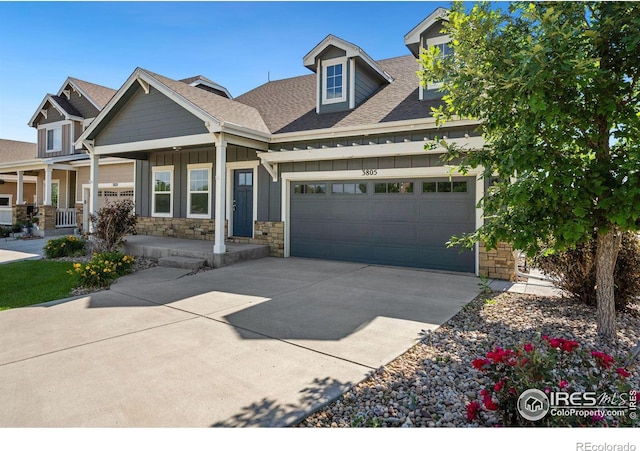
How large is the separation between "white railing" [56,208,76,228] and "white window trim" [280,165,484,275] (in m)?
12.2

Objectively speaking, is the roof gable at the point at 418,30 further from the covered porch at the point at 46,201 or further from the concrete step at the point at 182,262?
the covered porch at the point at 46,201

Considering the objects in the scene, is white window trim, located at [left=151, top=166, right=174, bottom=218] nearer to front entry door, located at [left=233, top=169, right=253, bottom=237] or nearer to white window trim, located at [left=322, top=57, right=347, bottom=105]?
front entry door, located at [left=233, top=169, right=253, bottom=237]

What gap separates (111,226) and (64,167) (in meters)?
9.24

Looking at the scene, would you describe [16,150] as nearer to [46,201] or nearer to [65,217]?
[65,217]

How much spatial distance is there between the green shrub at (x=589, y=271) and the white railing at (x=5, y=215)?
21.7 m

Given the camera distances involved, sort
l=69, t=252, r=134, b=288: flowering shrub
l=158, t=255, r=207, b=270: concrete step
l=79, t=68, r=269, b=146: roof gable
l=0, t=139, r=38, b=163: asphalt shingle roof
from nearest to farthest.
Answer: l=69, t=252, r=134, b=288: flowering shrub → l=158, t=255, r=207, b=270: concrete step → l=79, t=68, r=269, b=146: roof gable → l=0, t=139, r=38, b=163: asphalt shingle roof

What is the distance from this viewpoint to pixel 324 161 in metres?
10.2

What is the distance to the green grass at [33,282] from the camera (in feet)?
21.0

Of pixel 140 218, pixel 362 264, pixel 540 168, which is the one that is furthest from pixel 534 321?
pixel 140 218

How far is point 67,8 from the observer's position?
557cm

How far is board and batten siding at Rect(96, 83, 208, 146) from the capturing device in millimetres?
10117

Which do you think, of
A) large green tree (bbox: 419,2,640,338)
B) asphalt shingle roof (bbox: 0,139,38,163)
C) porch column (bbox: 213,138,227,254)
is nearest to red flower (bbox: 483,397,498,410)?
large green tree (bbox: 419,2,640,338)

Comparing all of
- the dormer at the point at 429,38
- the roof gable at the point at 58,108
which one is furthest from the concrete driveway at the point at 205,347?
the roof gable at the point at 58,108

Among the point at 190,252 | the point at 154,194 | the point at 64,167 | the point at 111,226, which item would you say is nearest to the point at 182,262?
the point at 190,252
